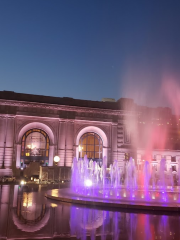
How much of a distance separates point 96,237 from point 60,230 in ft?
4.63

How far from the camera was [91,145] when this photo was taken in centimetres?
4350

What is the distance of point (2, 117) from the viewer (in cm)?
3672

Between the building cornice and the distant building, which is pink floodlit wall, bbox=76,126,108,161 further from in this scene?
the building cornice

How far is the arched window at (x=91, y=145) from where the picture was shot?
141 feet

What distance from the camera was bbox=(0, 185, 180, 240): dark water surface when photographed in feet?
25.2

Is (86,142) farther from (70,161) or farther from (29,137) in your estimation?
(29,137)

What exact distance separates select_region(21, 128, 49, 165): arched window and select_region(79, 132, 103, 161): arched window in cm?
640

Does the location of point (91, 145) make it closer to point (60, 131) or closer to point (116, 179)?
point (60, 131)

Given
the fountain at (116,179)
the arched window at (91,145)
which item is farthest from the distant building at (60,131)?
the fountain at (116,179)

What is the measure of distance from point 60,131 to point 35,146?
204 inches

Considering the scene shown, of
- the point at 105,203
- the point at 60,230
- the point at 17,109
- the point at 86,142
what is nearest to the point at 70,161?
the point at 86,142

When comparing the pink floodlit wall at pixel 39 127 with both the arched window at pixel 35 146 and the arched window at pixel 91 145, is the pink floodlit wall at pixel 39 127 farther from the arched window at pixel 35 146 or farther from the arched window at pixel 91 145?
the arched window at pixel 91 145

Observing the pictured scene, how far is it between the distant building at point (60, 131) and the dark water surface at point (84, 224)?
2604 centimetres

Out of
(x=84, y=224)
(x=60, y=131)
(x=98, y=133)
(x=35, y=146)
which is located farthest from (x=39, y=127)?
(x=84, y=224)
